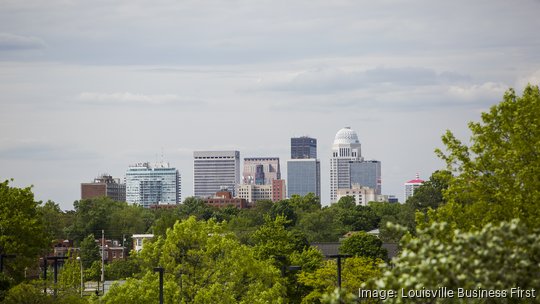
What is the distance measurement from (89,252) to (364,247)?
66.4 m

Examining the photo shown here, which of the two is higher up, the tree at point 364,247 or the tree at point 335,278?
the tree at point 364,247

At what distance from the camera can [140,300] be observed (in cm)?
6406

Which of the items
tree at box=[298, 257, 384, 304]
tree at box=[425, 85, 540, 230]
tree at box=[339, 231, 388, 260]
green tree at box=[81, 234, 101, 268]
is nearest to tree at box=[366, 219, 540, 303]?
tree at box=[425, 85, 540, 230]

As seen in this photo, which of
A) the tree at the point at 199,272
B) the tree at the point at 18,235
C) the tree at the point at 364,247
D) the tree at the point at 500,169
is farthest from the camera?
the tree at the point at 364,247

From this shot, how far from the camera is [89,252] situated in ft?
563

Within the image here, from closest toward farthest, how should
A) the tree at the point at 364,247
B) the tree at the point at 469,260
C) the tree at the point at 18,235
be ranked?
the tree at the point at 469,260 → the tree at the point at 18,235 → the tree at the point at 364,247

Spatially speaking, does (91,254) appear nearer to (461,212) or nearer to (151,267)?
(151,267)

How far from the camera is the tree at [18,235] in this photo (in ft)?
243

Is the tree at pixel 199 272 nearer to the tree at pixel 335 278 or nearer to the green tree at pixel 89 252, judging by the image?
the tree at pixel 335 278

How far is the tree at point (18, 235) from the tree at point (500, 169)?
127 feet

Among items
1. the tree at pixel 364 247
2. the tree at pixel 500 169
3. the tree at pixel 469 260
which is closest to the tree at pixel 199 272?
the tree at pixel 500 169

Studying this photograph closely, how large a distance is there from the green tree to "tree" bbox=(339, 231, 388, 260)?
6109 cm

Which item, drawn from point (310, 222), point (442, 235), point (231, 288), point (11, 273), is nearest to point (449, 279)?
point (442, 235)

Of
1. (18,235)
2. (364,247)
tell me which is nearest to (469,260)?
(18,235)
